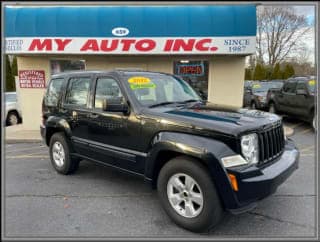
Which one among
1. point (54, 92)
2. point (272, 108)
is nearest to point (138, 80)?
point (54, 92)

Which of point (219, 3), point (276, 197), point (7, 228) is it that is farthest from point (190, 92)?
point (219, 3)

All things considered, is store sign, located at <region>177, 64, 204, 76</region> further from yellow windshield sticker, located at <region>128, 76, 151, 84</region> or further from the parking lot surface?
yellow windshield sticker, located at <region>128, 76, 151, 84</region>

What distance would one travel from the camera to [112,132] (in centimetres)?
399

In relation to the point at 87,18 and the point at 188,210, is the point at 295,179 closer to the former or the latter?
the point at 188,210

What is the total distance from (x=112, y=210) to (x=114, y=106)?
144 centimetres

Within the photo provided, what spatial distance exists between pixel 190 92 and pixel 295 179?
241 centimetres

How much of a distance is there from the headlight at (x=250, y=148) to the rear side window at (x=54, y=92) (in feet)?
12.2

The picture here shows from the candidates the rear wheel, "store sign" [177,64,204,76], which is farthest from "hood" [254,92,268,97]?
"store sign" [177,64,204,76]

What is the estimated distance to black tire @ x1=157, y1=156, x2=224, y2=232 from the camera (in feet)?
9.66

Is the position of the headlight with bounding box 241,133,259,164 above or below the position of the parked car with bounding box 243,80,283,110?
below

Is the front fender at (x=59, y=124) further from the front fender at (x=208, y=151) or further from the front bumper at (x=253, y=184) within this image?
the front bumper at (x=253, y=184)

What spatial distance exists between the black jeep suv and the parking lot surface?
16.6 inches

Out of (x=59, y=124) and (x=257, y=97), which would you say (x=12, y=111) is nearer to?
(x=59, y=124)

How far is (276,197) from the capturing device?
401 cm
